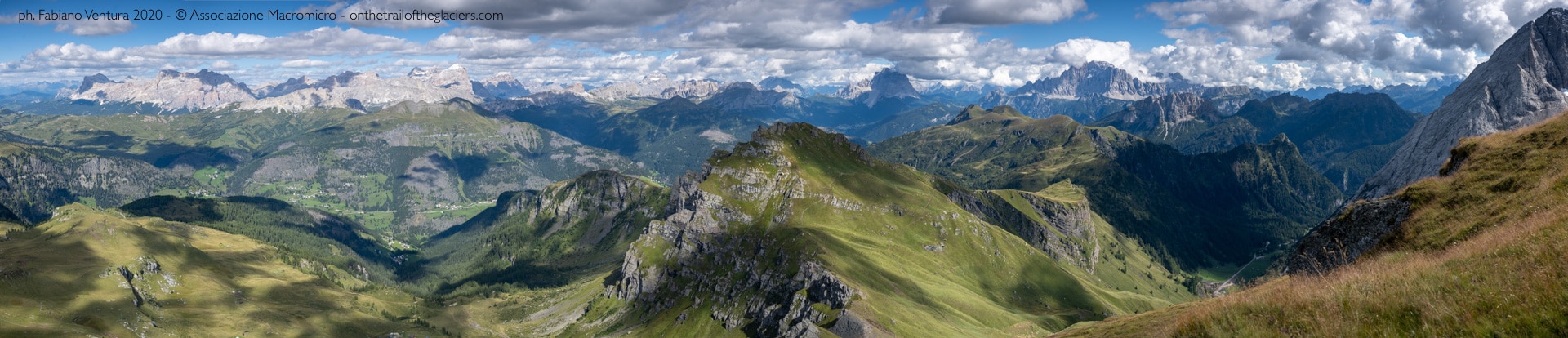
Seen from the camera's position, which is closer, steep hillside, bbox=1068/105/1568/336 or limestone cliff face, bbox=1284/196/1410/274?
steep hillside, bbox=1068/105/1568/336

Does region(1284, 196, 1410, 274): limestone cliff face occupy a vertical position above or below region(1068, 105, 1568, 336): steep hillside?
below

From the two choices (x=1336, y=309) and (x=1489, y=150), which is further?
(x=1489, y=150)

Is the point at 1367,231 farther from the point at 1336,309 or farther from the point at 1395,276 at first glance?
the point at 1336,309

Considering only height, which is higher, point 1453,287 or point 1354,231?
point 1453,287

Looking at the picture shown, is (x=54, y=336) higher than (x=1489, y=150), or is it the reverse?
(x=1489, y=150)

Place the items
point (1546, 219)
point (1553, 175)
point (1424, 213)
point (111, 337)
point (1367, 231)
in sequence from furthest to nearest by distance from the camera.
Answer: point (111, 337), point (1367, 231), point (1424, 213), point (1553, 175), point (1546, 219)

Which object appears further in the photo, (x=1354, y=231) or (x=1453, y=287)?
(x=1354, y=231)

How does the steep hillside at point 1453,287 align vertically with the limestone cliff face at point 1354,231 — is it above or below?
above

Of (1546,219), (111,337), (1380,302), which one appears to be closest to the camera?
(1380,302)

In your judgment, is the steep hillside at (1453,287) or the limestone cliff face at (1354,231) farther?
the limestone cliff face at (1354,231)

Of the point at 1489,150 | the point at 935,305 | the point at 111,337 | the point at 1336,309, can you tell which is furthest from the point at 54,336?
the point at 1489,150

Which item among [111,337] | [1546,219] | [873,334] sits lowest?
[111,337]
